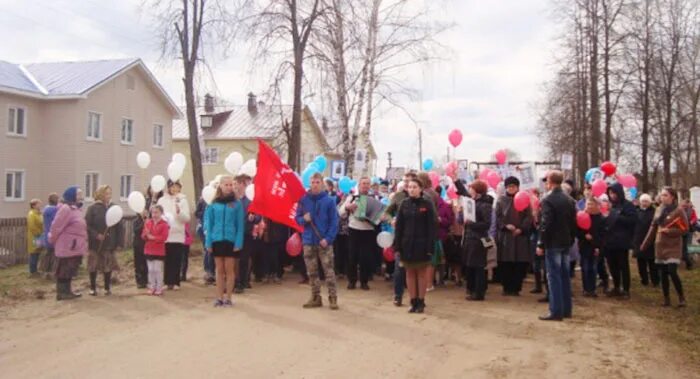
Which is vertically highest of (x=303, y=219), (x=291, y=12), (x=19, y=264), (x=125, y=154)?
(x=291, y=12)

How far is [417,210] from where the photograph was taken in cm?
828

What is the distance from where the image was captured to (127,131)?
106 ft

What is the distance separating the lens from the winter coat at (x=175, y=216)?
10250mm

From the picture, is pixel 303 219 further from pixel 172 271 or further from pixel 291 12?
pixel 291 12

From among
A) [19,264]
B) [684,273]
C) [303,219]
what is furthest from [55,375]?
[684,273]

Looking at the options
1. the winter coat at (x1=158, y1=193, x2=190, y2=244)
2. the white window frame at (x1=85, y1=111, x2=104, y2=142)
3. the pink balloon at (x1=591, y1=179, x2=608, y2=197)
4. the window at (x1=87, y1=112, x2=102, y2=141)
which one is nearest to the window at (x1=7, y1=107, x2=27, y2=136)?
the white window frame at (x1=85, y1=111, x2=104, y2=142)

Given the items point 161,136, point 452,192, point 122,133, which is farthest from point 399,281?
point 161,136

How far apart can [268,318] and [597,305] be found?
5063 millimetres

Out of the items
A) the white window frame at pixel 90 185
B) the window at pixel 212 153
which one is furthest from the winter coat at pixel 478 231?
the window at pixel 212 153

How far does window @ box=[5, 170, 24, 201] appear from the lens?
2700 cm

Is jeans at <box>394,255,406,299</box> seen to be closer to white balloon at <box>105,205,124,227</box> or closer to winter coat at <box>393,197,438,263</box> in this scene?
winter coat at <box>393,197,438,263</box>

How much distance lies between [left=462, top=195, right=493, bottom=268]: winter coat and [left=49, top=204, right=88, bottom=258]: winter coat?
6080mm

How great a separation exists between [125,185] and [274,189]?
86.5ft

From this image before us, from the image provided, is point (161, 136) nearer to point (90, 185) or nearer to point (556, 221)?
point (90, 185)
